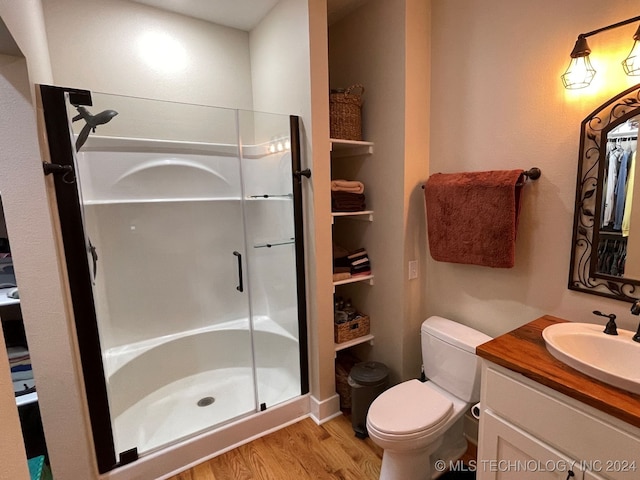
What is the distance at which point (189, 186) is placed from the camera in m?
2.68

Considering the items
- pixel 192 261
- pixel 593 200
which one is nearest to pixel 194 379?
pixel 192 261

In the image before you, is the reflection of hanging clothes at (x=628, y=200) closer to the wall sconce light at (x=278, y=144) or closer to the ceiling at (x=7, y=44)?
the wall sconce light at (x=278, y=144)

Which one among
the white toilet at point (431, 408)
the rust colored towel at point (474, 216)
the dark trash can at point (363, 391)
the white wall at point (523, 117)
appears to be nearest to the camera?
the white wall at point (523, 117)

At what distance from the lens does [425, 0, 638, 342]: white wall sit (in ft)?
4.66

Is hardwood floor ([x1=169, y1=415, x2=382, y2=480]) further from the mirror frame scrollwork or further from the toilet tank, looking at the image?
the mirror frame scrollwork

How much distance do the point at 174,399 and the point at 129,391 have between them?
32 cm

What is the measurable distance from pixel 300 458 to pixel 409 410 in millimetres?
758

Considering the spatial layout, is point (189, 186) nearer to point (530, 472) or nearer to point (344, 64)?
point (344, 64)

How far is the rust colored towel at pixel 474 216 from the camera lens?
1642 mm

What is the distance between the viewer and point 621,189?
1346 mm

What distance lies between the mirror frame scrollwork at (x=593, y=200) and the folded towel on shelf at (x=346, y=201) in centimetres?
120

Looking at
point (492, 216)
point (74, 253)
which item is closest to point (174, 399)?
point (74, 253)

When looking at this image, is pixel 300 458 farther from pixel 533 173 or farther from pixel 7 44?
pixel 7 44

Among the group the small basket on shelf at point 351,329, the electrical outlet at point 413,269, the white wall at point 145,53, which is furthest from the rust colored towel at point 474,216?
the white wall at point 145,53
